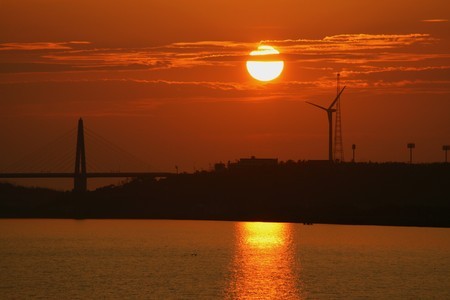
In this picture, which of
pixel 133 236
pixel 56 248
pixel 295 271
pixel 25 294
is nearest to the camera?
pixel 25 294

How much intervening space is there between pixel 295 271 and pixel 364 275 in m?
6.53

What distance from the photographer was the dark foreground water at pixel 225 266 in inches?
3236

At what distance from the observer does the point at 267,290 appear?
8288cm

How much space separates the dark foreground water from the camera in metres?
82.2

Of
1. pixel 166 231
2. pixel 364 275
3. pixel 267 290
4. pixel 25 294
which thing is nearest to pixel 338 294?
pixel 267 290

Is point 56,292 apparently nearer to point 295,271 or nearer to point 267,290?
point 267,290

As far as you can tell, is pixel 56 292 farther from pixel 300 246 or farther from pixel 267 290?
pixel 300 246

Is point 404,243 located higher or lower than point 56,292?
higher

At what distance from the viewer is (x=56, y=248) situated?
12719 centimetres

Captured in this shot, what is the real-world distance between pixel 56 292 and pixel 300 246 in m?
55.1

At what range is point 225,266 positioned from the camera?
102875mm

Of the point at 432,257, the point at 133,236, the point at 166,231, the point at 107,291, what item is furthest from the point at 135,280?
the point at 166,231

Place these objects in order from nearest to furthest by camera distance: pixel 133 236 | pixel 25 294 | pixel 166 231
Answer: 1. pixel 25 294
2. pixel 133 236
3. pixel 166 231

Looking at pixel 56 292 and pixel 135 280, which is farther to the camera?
pixel 135 280
